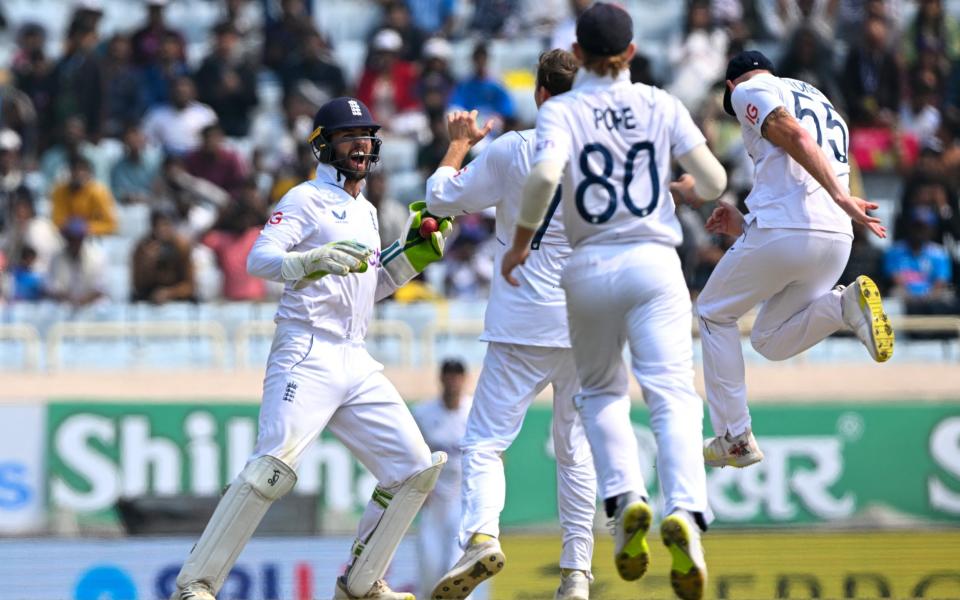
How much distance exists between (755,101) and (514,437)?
2.07 meters

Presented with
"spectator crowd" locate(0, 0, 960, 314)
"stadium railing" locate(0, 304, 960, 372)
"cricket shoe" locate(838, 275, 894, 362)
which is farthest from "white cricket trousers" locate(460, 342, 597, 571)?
"spectator crowd" locate(0, 0, 960, 314)

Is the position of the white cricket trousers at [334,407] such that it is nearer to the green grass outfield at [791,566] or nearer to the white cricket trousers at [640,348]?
the white cricket trousers at [640,348]

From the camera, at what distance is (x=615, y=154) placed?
7801 millimetres

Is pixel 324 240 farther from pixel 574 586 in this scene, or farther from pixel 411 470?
pixel 574 586

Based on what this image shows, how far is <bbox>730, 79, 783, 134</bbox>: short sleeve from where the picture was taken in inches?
344

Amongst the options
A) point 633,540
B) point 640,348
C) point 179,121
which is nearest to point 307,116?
point 179,121

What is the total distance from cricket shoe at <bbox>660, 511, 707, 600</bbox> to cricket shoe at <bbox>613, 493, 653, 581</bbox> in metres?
0.12

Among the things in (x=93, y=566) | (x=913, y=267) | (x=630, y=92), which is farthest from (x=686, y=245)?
(x=630, y=92)

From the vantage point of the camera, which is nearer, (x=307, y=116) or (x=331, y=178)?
(x=331, y=178)

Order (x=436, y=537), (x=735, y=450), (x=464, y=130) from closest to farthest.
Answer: (x=464, y=130), (x=735, y=450), (x=436, y=537)

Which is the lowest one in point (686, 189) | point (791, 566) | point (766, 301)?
point (791, 566)

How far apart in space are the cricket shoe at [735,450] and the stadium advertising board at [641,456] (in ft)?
16.3

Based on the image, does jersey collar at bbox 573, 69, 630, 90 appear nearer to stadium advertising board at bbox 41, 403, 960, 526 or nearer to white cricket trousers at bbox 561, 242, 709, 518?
white cricket trousers at bbox 561, 242, 709, 518

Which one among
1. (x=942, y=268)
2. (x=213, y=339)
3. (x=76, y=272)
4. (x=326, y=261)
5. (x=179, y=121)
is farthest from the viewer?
(x=179, y=121)
